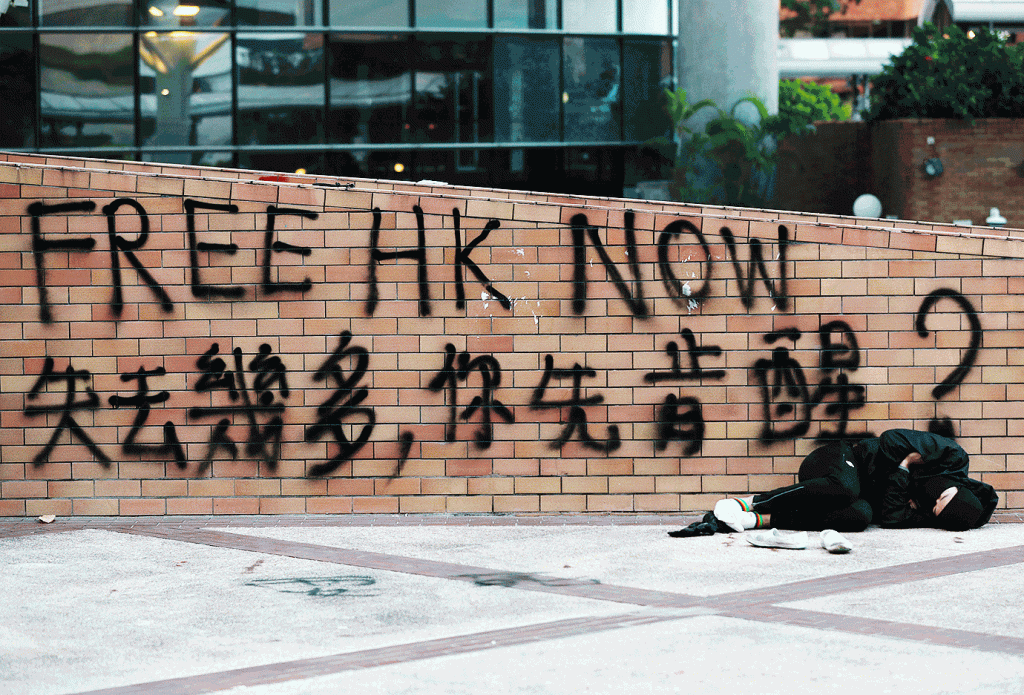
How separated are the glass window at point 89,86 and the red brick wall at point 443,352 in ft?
28.9

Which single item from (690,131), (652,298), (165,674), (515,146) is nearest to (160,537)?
(165,674)

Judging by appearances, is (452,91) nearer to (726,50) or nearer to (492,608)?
(726,50)

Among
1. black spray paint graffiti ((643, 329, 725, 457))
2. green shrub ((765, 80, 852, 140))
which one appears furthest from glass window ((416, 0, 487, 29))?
black spray paint graffiti ((643, 329, 725, 457))

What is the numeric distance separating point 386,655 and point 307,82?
12.5 metres

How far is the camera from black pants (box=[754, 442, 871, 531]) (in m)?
7.12

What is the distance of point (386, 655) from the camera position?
477 cm

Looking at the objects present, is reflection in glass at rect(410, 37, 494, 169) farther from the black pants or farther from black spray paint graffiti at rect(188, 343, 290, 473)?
the black pants

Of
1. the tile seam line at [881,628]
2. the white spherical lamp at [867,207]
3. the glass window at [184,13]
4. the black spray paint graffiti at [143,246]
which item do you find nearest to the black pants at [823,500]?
the tile seam line at [881,628]

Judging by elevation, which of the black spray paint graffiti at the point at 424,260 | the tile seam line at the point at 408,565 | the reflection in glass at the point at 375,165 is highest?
the reflection in glass at the point at 375,165

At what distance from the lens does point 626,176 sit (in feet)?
57.9

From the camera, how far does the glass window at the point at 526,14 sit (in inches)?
655

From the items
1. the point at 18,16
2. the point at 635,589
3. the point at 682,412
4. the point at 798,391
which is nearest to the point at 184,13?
the point at 18,16

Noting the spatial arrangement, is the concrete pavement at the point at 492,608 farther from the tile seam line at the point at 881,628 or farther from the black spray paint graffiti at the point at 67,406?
the black spray paint graffiti at the point at 67,406

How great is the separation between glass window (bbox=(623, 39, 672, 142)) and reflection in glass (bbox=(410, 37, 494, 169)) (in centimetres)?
217
